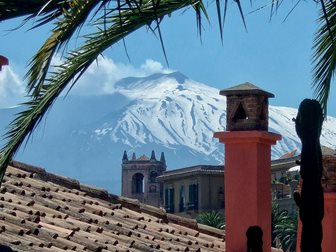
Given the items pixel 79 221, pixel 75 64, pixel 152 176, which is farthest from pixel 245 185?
pixel 152 176

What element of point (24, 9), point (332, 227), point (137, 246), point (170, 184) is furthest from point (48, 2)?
point (170, 184)

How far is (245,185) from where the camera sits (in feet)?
32.4

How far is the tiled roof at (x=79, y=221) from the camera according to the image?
28.9ft

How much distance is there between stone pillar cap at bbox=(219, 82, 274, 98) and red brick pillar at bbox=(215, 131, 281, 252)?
0.51 m

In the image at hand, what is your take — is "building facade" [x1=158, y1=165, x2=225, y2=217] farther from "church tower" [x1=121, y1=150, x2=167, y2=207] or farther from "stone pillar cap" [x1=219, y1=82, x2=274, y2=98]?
"stone pillar cap" [x1=219, y1=82, x2=274, y2=98]

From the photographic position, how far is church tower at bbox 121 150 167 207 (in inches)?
4161

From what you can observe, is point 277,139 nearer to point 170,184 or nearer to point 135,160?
point 170,184

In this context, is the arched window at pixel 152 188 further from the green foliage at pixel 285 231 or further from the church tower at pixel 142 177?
the green foliage at pixel 285 231

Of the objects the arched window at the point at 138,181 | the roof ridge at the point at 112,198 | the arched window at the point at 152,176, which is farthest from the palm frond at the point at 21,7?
the arched window at the point at 138,181

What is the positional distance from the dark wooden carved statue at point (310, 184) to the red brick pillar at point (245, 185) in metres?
4.41

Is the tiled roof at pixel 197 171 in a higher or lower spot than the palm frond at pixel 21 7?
higher

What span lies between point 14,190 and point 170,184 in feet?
257

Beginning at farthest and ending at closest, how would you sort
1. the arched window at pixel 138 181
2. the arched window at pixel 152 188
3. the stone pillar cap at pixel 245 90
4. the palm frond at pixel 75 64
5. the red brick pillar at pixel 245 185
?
the arched window at pixel 138 181 → the arched window at pixel 152 188 → the stone pillar cap at pixel 245 90 → the red brick pillar at pixel 245 185 → the palm frond at pixel 75 64

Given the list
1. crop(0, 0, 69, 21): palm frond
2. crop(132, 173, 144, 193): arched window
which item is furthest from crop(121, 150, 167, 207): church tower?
crop(0, 0, 69, 21): palm frond
